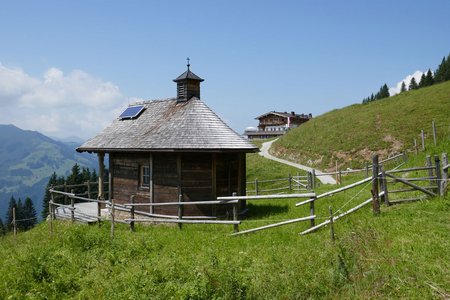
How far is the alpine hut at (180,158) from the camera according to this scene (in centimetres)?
1648

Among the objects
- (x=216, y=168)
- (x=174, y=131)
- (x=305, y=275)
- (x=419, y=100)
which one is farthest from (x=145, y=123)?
(x=419, y=100)

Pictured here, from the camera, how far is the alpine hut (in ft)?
54.1

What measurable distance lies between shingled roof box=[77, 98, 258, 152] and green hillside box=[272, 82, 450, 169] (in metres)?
23.6

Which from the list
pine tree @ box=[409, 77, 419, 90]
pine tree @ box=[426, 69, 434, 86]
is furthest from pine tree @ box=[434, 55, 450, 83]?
pine tree @ box=[409, 77, 419, 90]

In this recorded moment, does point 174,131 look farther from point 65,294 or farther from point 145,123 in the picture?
point 65,294

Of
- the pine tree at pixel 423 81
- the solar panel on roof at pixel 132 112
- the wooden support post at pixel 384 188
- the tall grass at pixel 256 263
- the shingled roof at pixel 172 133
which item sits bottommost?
the tall grass at pixel 256 263

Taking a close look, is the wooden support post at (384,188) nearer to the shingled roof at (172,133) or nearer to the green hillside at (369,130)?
the shingled roof at (172,133)

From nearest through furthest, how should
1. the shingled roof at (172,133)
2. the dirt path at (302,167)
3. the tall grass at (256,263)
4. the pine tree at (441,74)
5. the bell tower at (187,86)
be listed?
the tall grass at (256,263) → the shingled roof at (172,133) → the bell tower at (187,86) → the dirt path at (302,167) → the pine tree at (441,74)

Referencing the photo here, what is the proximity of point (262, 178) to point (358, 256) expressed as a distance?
3169 cm

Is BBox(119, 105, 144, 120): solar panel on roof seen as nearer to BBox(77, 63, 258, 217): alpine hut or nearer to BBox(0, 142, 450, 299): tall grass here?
BBox(77, 63, 258, 217): alpine hut

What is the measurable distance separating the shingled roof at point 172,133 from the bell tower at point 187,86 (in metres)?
0.48

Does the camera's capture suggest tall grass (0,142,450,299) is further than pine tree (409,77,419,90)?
No

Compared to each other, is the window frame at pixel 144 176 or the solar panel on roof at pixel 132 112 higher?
the solar panel on roof at pixel 132 112

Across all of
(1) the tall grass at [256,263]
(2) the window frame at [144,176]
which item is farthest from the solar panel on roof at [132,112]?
(1) the tall grass at [256,263]
